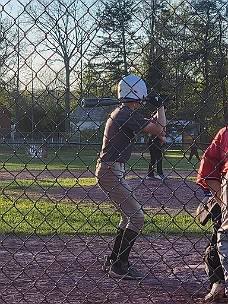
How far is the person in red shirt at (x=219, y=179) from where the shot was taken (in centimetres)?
418

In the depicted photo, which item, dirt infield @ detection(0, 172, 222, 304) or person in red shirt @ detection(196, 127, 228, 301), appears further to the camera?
dirt infield @ detection(0, 172, 222, 304)

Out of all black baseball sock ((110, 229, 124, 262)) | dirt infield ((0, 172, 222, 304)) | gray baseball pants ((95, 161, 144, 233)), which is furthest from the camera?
black baseball sock ((110, 229, 124, 262))

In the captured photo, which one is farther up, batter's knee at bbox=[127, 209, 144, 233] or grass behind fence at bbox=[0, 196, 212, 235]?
batter's knee at bbox=[127, 209, 144, 233]

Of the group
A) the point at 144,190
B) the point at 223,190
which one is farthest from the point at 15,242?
the point at 144,190

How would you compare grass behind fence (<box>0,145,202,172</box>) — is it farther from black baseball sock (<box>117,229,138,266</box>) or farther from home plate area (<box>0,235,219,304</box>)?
home plate area (<box>0,235,219,304</box>)

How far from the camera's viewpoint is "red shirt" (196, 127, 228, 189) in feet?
14.1

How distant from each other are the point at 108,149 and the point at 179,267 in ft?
4.73

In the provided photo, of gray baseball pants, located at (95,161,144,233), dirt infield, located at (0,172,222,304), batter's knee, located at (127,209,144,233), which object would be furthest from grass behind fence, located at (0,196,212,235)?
gray baseball pants, located at (95,161,144,233)

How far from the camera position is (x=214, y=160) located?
4430 millimetres

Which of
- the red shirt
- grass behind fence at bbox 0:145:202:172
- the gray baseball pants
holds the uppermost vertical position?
the red shirt

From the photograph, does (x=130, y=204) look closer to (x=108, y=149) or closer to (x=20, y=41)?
(x=108, y=149)

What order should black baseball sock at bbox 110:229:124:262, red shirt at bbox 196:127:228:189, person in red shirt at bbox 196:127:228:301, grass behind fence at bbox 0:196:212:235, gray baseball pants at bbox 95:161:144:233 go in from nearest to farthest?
person in red shirt at bbox 196:127:228:301
red shirt at bbox 196:127:228:189
gray baseball pants at bbox 95:161:144:233
black baseball sock at bbox 110:229:124:262
grass behind fence at bbox 0:196:212:235

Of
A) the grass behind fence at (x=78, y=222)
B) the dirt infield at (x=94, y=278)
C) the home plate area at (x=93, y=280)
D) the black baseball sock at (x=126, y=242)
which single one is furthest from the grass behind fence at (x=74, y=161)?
the home plate area at (x=93, y=280)

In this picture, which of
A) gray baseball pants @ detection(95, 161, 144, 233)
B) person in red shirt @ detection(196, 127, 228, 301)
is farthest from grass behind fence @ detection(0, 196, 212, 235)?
person in red shirt @ detection(196, 127, 228, 301)
